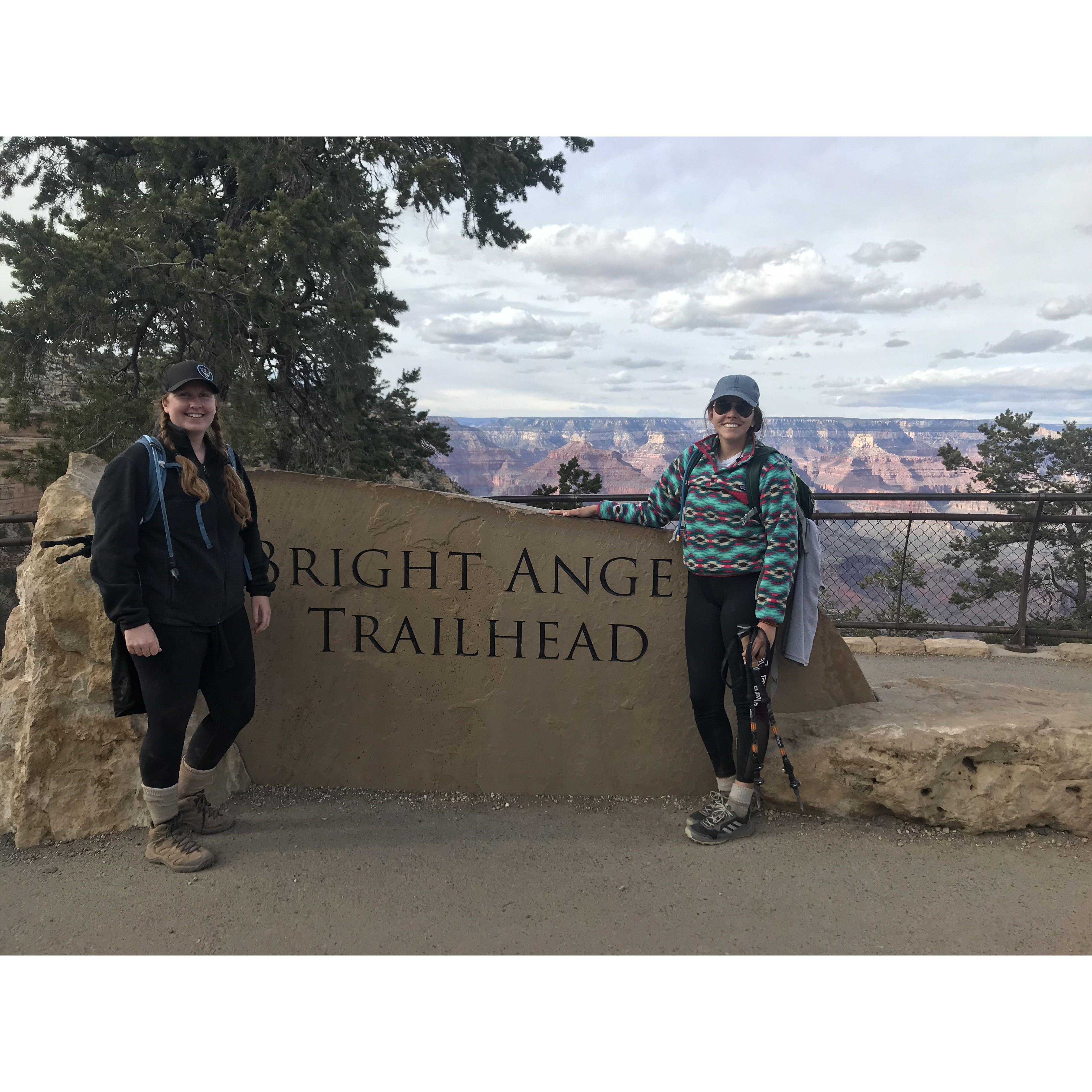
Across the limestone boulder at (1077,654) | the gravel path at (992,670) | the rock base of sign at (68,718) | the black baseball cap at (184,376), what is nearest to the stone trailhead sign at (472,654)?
the rock base of sign at (68,718)

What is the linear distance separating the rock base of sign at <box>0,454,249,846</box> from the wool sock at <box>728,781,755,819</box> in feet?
7.32

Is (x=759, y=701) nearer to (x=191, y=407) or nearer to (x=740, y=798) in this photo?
(x=740, y=798)

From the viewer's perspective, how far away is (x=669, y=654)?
10.9 ft

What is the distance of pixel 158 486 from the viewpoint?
2.54 m

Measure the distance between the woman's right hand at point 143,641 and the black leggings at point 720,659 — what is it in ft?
6.33

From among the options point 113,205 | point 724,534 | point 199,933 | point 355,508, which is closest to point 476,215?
point 113,205

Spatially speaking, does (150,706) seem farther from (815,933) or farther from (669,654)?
(815,933)

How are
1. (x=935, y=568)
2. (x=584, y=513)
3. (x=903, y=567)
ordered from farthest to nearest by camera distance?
(x=935, y=568) → (x=903, y=567) → (x=584, y=513)

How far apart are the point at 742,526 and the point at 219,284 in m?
5.97

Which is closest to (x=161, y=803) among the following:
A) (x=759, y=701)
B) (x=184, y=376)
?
(x=184, y=376)

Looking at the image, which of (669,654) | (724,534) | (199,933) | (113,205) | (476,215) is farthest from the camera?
(476,215)

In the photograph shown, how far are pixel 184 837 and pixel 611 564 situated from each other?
2005 mm

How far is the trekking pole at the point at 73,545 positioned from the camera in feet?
9.15

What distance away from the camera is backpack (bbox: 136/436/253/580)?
2.53 m
